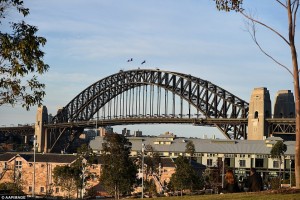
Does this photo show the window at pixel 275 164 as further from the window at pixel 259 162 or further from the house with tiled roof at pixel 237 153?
the window at pixel 259 162

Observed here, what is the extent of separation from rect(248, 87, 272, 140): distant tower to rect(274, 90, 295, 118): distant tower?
108 inches

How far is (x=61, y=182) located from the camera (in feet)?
280

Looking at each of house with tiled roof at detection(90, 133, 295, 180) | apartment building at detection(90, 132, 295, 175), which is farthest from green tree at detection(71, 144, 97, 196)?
house with tiled roof at detection(90, 133, 295, 180)

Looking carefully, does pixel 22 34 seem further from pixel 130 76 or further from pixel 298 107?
pixel 130 76

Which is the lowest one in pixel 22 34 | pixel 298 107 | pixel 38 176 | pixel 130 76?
pixel 38 176

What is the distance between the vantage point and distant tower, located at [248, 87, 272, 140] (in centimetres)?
13662

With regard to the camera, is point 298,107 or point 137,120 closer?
point 298,107

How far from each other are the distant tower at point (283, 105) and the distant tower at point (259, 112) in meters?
2.74

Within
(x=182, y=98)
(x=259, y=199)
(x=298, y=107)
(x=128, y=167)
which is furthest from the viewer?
(x=182, y=98)

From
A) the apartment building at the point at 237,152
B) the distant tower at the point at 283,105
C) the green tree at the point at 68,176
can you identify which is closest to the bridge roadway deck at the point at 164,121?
the distant tower at the point at 283,105

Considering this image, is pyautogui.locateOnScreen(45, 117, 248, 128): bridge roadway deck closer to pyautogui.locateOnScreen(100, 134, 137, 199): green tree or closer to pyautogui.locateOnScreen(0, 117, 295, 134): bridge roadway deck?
pyautogui.locateOnScreen(0, 117, 295, 134): bridge roadway deck

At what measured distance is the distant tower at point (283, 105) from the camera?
139750mm

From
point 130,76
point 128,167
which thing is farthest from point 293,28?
point 130,76

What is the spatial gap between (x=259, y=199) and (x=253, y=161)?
325ft
